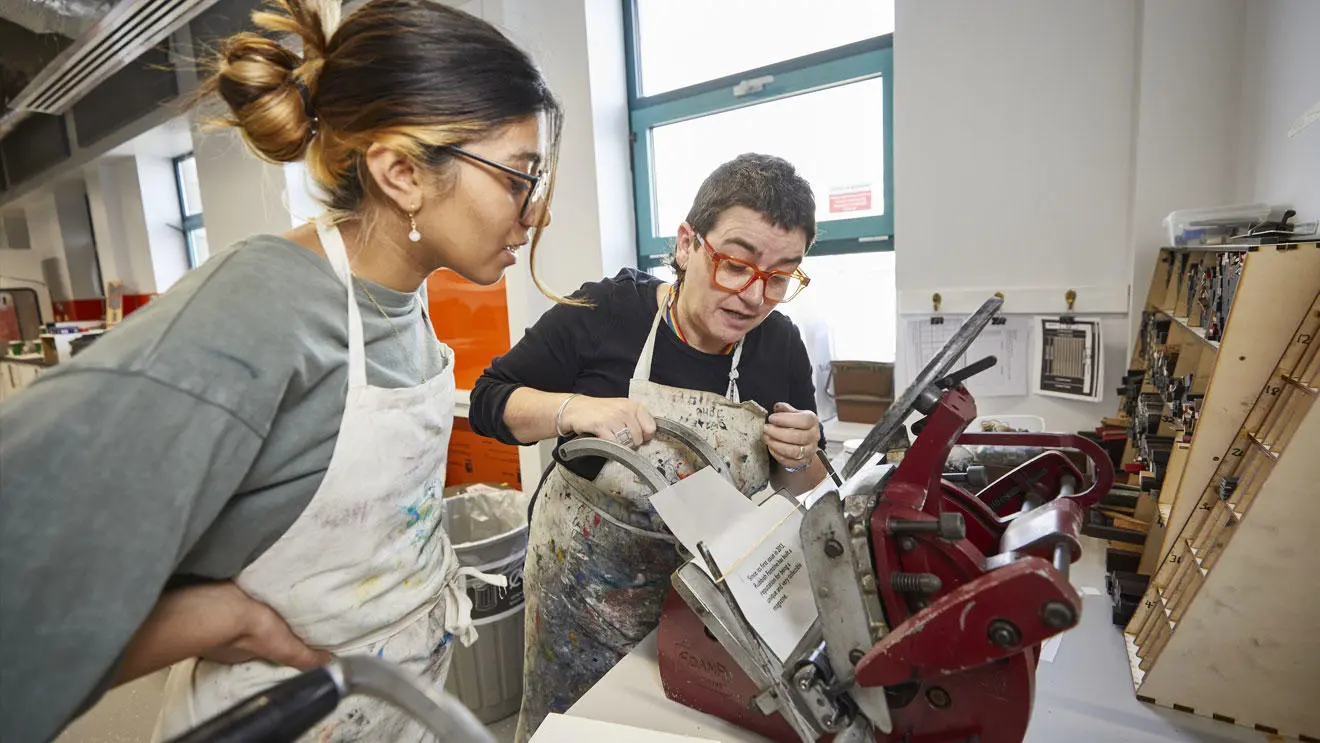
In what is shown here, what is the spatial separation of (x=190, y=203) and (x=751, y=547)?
25.2 ft

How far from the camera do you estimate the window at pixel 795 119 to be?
260cm

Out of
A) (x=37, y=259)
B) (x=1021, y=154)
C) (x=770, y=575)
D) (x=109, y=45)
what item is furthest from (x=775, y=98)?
(x=37, y=259)

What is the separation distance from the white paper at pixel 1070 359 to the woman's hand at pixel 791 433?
1.29 m

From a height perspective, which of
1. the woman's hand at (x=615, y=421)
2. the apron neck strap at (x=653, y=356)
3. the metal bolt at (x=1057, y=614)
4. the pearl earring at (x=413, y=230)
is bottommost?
the metal bolt at (x=1057, y=614)

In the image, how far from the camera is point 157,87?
14.2ft

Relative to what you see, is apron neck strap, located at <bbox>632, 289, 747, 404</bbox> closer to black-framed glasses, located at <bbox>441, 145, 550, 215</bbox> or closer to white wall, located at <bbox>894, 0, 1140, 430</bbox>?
black-framed glasses, located at <bbox>441, 145, 550, 215</bbox>

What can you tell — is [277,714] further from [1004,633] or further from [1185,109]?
[1185,109]

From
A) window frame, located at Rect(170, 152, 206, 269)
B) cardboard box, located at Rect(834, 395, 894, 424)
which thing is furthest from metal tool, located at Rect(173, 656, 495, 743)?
window frame, located at Rect(170, 152, 206, 269)

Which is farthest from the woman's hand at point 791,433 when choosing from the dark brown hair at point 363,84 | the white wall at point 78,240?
the white wall at point 78,240

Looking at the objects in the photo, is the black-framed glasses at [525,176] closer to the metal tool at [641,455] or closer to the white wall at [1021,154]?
the metal tool at [641,455]

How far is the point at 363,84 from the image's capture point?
76 centimetres

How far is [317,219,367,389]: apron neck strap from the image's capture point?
2.44 ft

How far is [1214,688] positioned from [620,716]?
3.45 ft

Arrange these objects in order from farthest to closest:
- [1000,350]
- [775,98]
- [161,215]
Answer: [161,215] → [775,98] → [1000,350]
